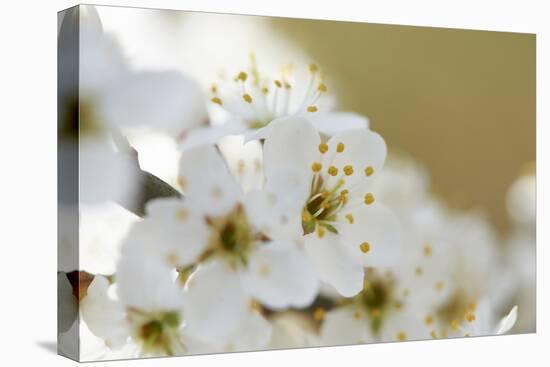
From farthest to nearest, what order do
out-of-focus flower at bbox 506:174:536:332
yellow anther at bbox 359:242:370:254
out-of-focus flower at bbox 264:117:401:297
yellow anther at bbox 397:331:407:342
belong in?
out-of-focus flower at bbox 506:174:536:332
yellow anther at bbox 397:331:407:342
yellow anther at bbox 359:242:370:254
out-of-focus flower at bbox 264:117:401:297

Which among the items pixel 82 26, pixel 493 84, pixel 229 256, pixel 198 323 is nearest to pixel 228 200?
pixel 229 256

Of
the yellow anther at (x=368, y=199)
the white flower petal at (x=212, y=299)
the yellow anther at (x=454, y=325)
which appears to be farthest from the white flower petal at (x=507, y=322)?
the white flower petal at (x=212, y=299)

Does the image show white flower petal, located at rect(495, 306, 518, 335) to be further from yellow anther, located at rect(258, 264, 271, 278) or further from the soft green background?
yellow anther, located at rect(258, 264, 271, 278)

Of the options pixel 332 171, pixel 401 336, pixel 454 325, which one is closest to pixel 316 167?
pixel 332 171

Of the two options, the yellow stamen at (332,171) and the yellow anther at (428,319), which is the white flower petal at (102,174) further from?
the yellow anther at (428,319)

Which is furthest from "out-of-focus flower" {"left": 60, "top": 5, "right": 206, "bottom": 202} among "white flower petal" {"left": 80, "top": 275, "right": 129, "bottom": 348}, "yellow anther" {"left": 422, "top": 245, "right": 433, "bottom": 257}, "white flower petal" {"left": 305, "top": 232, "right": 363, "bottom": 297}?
"yellow anther" {"left": 422, "top": 245, "right": 433, "bottom": 257}

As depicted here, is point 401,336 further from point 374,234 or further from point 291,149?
point 291,149
